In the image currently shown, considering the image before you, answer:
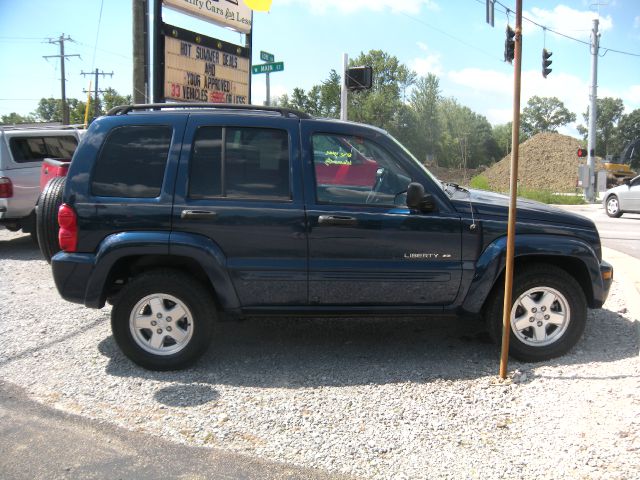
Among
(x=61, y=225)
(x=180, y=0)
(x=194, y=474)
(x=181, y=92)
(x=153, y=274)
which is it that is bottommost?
(x=194, y=474)

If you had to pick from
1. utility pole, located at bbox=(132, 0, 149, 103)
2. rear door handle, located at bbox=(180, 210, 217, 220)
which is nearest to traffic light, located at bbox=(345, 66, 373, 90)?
utility pole, located at bbox=(132, 0, 149, 103)

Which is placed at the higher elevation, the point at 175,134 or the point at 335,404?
the point at 175,134

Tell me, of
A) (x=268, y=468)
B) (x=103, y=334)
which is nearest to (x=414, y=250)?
(x=268, y=468)

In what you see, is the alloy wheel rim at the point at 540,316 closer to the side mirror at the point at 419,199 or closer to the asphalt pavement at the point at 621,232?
the side mirror at the point at 419,199

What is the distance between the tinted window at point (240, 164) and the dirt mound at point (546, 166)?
42.6m

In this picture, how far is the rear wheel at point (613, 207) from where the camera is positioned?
1791cm

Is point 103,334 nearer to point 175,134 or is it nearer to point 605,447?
point 175,134

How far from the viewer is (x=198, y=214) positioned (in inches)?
164

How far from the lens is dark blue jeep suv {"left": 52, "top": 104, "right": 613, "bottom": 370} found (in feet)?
13.8

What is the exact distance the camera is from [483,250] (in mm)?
4312

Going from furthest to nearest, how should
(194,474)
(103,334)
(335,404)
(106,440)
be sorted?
(103,334)
(335,404)
(106,440)
(194,474)

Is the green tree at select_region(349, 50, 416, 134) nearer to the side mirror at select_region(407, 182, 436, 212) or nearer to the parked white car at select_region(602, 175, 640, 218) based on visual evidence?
the parked white car at select_region(602, 175, 640, 218)

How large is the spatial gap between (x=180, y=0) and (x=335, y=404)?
29.3 ft

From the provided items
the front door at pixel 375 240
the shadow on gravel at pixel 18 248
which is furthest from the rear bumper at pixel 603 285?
the shadow on gravel at pixel 18 248
